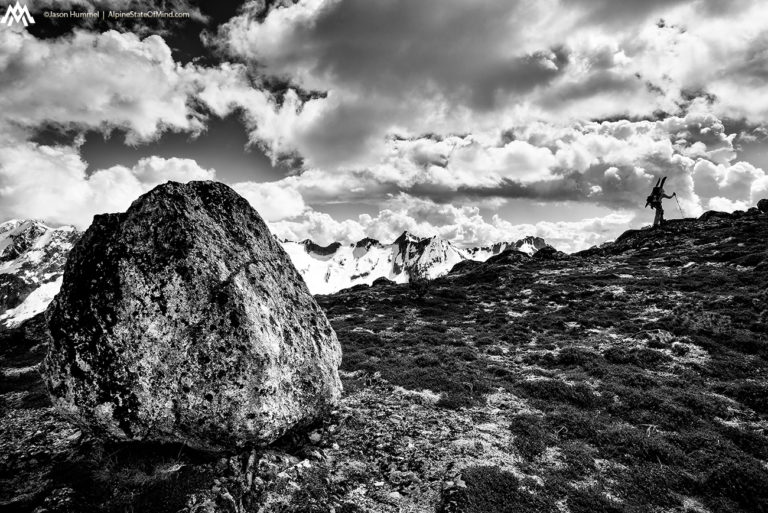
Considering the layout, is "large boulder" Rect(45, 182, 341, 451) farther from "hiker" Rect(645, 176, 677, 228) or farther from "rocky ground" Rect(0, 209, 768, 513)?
"hiker" Rect(645, 176, 677, 228)

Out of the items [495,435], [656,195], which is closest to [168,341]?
[495,435]

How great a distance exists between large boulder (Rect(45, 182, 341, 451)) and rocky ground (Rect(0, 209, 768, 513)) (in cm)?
106

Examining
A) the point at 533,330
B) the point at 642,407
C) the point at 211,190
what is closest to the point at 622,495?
the point at 642,407

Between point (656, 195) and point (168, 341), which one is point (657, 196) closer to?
point (656, 195)

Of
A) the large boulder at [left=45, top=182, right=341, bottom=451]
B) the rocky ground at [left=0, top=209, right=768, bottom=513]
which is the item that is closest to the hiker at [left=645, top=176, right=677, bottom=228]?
the rocky ground at [left=0, top=209, right=768, bottom=513]

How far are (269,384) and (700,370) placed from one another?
811 inches

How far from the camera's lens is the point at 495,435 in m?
12.4

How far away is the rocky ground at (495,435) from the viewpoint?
8.73 m

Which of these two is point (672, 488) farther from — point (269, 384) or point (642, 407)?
point (269, 384)

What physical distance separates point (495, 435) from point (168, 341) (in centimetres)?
1087

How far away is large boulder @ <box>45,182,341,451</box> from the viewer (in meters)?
8.88

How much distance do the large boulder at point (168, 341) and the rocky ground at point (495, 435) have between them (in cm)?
106

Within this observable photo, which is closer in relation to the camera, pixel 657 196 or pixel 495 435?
pixel 495 435

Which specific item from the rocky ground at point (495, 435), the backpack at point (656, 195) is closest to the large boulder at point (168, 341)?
the rocky ground at point (495, 435)
